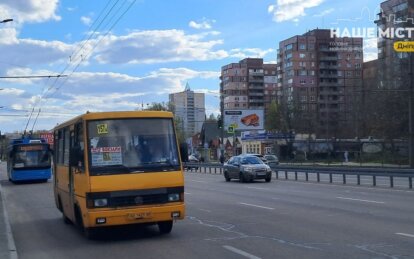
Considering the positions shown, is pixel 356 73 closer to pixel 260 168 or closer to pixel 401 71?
pixel 401 71

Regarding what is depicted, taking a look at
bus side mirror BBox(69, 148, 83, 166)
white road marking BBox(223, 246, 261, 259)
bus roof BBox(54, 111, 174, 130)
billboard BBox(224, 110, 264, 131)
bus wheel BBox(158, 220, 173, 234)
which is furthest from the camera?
billboard BBox(224, 110, 264, 131)

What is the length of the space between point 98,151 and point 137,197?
118 cm

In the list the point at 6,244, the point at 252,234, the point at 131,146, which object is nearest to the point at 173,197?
the point at 131,146

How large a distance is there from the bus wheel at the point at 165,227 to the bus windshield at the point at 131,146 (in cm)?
135

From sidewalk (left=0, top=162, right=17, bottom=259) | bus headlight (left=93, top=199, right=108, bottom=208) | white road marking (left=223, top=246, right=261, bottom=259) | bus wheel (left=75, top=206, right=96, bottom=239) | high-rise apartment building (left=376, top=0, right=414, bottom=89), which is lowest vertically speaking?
white road marking (left=223, top=246, right=261, bottom=259)

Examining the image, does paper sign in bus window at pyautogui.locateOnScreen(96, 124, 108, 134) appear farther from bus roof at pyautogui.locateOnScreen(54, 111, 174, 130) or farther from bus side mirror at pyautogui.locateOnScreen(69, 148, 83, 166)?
bus side mirror at pyautogui.locateOnScreen(69, 148, 83, 166)

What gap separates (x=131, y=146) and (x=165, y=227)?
6.61 ft

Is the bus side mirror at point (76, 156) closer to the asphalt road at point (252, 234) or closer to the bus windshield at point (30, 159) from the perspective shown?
the asphalt road at point (252, 234)

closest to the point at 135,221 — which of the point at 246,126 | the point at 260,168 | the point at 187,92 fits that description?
the point at 260,168

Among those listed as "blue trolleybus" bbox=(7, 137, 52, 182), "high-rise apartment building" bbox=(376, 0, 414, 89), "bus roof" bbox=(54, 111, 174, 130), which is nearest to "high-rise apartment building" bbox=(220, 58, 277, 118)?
"high-rise apartment building" bbox=(376, 0, 414, 89)

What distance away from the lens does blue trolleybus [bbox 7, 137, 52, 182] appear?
36.2 m

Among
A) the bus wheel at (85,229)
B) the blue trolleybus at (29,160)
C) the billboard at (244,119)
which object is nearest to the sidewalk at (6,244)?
the bus wheel at (85,229)

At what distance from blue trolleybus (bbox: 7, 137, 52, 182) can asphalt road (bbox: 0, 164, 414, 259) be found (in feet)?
59.5

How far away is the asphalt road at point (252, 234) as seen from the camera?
9.82 metres
